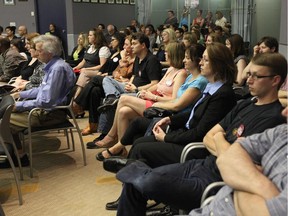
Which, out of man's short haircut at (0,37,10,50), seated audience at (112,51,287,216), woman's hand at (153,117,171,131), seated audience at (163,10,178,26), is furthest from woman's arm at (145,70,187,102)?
seated audience at (163,10,178,26)

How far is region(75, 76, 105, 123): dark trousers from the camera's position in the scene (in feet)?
15.4

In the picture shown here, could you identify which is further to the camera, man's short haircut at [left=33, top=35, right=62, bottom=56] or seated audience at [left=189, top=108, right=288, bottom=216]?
man's short haircut at [left=33, top=35, right=62, bottom=56]

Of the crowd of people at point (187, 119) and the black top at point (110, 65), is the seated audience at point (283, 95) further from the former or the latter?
the black top at point (110, 65)

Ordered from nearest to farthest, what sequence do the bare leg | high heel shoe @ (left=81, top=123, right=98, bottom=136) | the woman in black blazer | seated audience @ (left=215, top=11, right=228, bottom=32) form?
the woman in black blazer < the bare leg < high heel shoe @ (left=81, top=123, right=98, bottom=136) < seated audience @ (left=215, top=11, right=228, bottom=32)

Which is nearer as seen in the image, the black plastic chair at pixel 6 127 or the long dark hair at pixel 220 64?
the long dark hair at pixel 220 64

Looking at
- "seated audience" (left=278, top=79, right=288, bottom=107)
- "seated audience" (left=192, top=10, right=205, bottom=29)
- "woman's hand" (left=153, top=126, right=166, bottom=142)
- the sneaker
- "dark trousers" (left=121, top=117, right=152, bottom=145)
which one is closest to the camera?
"seated audience" (left=278, top=79, right=288, bottom=107)

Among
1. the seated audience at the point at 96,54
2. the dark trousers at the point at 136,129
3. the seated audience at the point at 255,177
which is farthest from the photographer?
the seated audience at the point at 96,54

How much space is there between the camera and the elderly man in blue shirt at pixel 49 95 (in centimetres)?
342

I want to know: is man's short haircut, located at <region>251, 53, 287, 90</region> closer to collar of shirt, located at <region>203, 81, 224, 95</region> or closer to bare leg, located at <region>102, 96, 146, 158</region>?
collar of shirt, located at <region>203, 81, 224, 95</region>

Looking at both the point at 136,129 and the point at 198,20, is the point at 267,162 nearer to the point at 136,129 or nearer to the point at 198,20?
the point at 136,129

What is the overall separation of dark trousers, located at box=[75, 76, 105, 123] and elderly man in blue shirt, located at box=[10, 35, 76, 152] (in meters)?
1.10

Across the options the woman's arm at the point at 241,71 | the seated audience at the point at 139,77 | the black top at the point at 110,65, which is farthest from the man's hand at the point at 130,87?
the black top at the point at 110,65

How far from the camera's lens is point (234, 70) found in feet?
8.35

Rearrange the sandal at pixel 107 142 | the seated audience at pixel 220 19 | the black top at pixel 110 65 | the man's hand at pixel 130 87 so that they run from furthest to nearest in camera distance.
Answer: the seated audience at pixel 220 19 < the black top at pixel 110 65 < the man's hand at pixel 130 87 < the sandal at pixel 107 142
